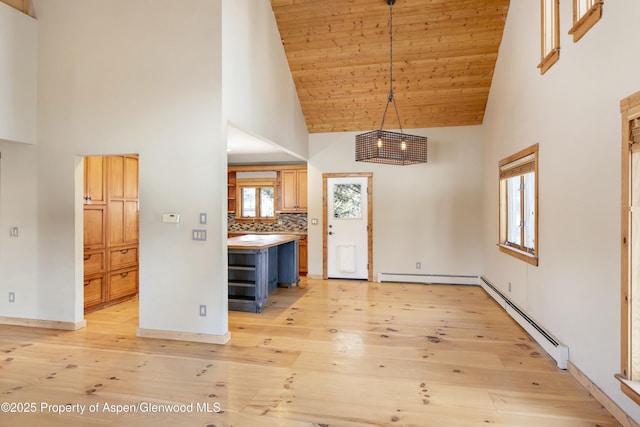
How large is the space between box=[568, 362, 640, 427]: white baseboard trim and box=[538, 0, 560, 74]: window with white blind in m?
2.65

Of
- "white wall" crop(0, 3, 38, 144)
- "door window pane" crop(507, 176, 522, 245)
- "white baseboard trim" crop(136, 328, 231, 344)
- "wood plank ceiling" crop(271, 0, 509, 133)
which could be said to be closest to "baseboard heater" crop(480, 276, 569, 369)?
"door window pane" crop(507, 176, 522, 245)

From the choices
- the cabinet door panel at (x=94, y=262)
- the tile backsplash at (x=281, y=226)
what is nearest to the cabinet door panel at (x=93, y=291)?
the cabinet door panel at (x=94, y=262)

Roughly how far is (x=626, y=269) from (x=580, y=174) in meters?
0.90

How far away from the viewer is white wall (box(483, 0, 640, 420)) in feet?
7.93

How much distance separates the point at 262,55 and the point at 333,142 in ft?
8.57

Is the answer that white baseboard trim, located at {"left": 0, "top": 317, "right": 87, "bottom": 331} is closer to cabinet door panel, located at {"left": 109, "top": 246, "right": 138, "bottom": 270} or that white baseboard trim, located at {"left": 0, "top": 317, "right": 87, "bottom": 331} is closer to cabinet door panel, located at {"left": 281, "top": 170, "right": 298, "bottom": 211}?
cabinet door panel, located at {"left": 109, "top": 246, "right": 138, "bottom": 270}

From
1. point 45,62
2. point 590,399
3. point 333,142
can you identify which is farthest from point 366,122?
point 590,399

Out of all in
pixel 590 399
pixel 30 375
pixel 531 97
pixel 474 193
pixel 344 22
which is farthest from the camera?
pixel 474 193

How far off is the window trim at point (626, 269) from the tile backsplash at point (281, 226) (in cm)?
568

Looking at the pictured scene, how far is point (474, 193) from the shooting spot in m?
6.61

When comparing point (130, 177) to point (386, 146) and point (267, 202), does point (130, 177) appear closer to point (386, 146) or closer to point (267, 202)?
point (267, 202)

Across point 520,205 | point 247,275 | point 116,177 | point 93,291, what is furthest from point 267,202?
point 520,205

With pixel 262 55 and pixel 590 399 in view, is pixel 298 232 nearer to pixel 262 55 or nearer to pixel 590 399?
pixel 262 55

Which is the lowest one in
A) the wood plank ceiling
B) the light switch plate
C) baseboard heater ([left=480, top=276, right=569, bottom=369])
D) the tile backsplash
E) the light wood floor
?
the light wood floor
